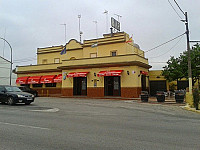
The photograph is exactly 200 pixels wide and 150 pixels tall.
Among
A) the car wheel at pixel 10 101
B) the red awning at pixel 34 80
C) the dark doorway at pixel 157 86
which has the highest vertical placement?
the red awning at pixel 34 80

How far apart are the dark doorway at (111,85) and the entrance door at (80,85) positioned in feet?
12.5

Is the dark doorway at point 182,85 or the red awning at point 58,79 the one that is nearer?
the dark doorway at point 182,85

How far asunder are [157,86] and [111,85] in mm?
6954

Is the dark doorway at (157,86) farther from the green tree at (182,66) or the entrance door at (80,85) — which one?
the entrance door at (80,85)

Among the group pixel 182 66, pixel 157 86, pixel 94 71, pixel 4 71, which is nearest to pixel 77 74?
pixel 94 71

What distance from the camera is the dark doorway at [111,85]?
82.6ft

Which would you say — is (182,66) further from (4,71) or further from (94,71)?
(4,71)

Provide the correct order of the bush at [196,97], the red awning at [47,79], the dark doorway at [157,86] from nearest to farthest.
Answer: the bush at [196,97]
the dark doorway at [157,86]
the red awning at [47,79]

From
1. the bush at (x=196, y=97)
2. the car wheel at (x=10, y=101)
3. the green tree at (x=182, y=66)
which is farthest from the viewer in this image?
the green tree at (x=182, y=66)

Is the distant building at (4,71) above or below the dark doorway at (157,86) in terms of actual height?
above

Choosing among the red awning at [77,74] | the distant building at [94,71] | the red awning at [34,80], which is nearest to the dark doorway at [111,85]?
the distant building at [94,71]

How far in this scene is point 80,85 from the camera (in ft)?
93.2

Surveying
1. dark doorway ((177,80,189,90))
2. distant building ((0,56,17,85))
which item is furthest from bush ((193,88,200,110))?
distant building ((0,56,17,85))

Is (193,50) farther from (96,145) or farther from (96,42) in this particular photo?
(96,145)
